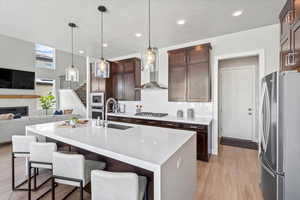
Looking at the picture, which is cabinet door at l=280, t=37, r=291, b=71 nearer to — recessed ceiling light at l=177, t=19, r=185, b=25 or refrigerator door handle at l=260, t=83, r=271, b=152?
refrigerator door handle at l=260, t=83, r=271, b=152

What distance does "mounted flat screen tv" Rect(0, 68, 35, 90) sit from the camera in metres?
5.81

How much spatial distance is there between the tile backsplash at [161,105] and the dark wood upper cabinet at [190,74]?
294 millimetres

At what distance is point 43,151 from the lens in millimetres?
1752

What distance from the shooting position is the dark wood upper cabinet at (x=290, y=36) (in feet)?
5.83

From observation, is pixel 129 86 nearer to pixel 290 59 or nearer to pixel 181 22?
pixel 181 22

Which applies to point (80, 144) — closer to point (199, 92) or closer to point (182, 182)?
point (182, 182)

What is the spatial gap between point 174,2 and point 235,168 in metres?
3.20

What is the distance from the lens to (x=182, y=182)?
1.48 meters

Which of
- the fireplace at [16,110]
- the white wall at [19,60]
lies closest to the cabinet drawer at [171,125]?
the fireplace at [16,110]

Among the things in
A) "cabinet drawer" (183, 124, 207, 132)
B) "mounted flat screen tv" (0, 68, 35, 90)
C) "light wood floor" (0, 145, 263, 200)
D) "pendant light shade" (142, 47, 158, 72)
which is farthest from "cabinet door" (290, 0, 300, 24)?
"mounted flat screen tv" (0, 68, 35, 90)

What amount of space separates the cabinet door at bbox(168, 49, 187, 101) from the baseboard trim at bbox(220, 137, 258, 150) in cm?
203

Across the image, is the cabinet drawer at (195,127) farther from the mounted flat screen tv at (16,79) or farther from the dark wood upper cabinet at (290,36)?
the mounted flat screen tv at (16,79)

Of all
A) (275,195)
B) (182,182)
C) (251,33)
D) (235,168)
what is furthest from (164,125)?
(251,33)

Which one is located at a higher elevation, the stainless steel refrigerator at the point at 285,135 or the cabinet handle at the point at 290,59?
the cabinet handle at the point at 290,59
